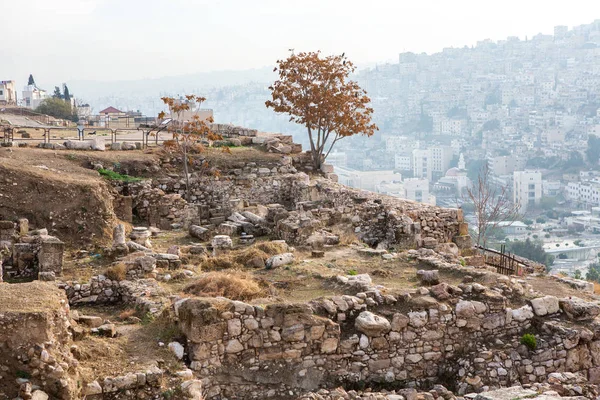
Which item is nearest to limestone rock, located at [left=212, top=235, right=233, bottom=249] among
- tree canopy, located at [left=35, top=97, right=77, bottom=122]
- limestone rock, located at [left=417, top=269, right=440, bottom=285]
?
limestone rock, located at [left=417, top=269, right=440, bottom=285]

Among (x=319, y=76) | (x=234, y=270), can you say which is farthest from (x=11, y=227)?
(x=319, y=76)

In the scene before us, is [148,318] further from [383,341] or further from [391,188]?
[391,188]

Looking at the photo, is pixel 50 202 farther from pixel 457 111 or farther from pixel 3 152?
pixel 457 111

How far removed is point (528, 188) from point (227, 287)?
109 metres

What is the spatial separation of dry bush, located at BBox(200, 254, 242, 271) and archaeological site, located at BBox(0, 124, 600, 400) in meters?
0.03

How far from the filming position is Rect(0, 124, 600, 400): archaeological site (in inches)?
393

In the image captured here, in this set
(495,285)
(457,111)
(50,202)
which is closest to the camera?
(495,285)

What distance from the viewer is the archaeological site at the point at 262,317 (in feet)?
32.8

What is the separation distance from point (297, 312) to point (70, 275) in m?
5.17

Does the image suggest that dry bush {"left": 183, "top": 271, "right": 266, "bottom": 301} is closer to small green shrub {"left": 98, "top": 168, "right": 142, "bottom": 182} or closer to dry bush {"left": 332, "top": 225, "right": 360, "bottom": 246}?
dry bush {"left": 332, "top": 225, "right": 360, "bottom": 246}

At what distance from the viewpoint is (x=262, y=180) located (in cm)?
2439

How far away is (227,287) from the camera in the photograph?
12.2 m

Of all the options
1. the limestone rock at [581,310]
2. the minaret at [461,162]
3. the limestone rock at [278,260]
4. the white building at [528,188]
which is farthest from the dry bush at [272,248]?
the minaret at [461,162]

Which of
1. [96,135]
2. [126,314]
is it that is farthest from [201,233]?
[96,135]
